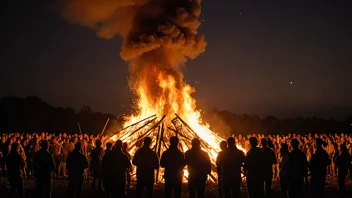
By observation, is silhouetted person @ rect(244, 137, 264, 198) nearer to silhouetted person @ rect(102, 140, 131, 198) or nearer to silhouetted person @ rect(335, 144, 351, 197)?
silhouetted person @ rect(102, 140, 131, 198)

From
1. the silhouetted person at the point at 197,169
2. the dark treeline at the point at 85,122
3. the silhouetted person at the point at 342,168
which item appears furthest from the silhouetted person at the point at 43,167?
the dark treeline at the point at 85,122

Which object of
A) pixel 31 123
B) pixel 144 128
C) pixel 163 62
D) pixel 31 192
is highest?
pixel 31 123

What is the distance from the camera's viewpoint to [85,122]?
63.2 m

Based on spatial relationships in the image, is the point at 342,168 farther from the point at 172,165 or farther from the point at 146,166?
the point at 146,166

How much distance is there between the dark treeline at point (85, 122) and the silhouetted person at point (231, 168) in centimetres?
3220

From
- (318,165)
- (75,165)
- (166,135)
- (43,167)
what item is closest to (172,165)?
(75,165)

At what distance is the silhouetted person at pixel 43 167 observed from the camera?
965 cm

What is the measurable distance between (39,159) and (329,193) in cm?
1041

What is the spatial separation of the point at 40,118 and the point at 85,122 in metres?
7.92

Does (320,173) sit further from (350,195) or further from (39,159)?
(39,159)

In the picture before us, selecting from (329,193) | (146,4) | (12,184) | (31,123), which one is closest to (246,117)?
(31,123)

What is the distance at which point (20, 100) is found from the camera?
60.4 metres

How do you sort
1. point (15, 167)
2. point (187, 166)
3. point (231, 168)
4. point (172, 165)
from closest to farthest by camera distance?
1. point (172, 165)
2. point (231, 168)
3. point (187, 166)
4. point (15, 167)

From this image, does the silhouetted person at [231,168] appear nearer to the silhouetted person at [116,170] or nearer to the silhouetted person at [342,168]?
the silhouetted person at [116,170]
